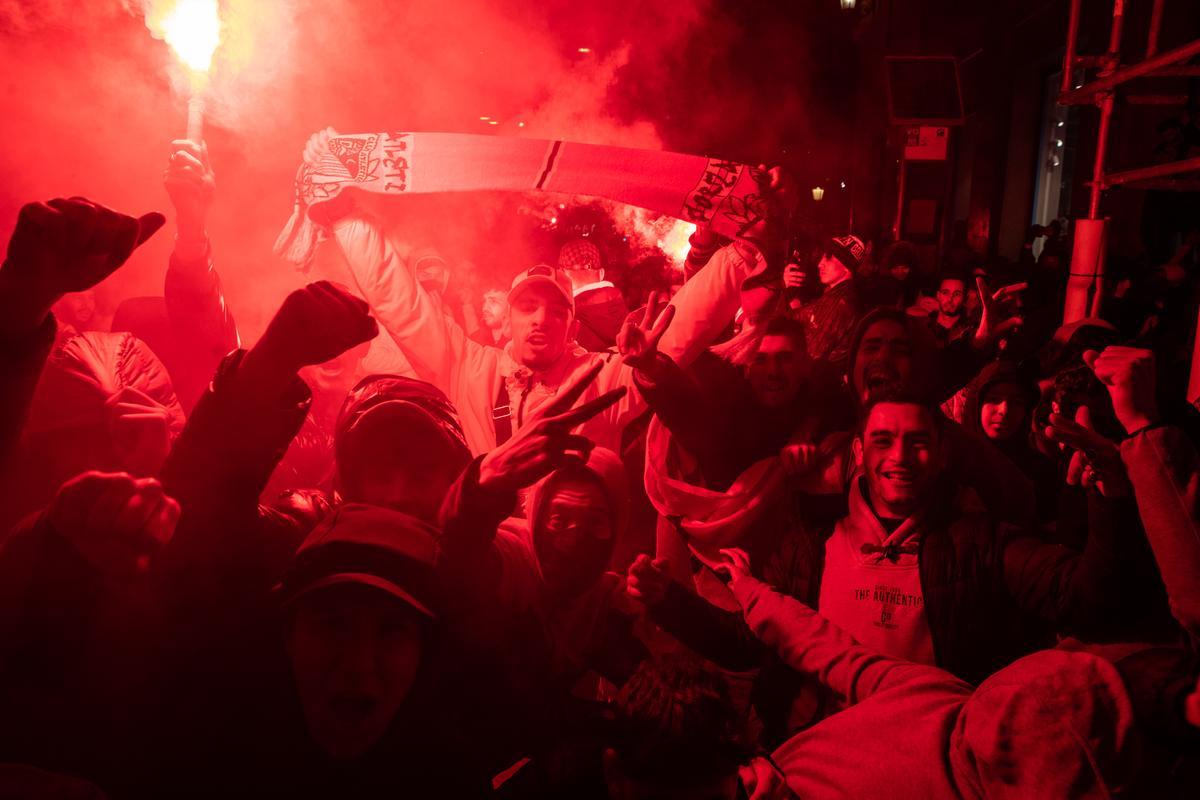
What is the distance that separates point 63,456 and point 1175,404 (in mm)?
3211

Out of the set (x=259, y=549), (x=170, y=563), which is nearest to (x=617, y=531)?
(x=259, y=549)

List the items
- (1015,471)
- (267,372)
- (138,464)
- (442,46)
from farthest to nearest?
(442,46), (1015,471), (138,464), (267,372)

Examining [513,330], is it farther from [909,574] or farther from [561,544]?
[909,574]

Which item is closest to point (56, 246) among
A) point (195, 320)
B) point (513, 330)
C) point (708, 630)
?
point (195, 320)

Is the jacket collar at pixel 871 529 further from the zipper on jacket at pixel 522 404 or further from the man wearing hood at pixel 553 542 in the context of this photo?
the zipper on jacket at pixel 522 404

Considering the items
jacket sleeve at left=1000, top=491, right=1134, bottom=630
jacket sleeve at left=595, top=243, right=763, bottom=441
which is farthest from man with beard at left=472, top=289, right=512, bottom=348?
jacket sleeve at left=1000, top=491, right=1134, bottom=630

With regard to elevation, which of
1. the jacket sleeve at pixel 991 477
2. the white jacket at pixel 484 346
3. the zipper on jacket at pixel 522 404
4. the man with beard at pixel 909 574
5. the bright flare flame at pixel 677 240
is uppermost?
the bright flare flame at pixel 677 240

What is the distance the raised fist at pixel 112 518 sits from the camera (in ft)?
7.03

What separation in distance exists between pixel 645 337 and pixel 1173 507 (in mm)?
1586

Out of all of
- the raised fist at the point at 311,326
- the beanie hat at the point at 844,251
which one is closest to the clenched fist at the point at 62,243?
the raised fist at the point at 311,326

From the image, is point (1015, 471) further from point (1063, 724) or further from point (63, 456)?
point (63, 456)

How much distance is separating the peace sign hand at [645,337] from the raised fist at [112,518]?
4.70 ft

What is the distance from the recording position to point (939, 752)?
2.53 metres

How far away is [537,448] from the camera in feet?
8.50
